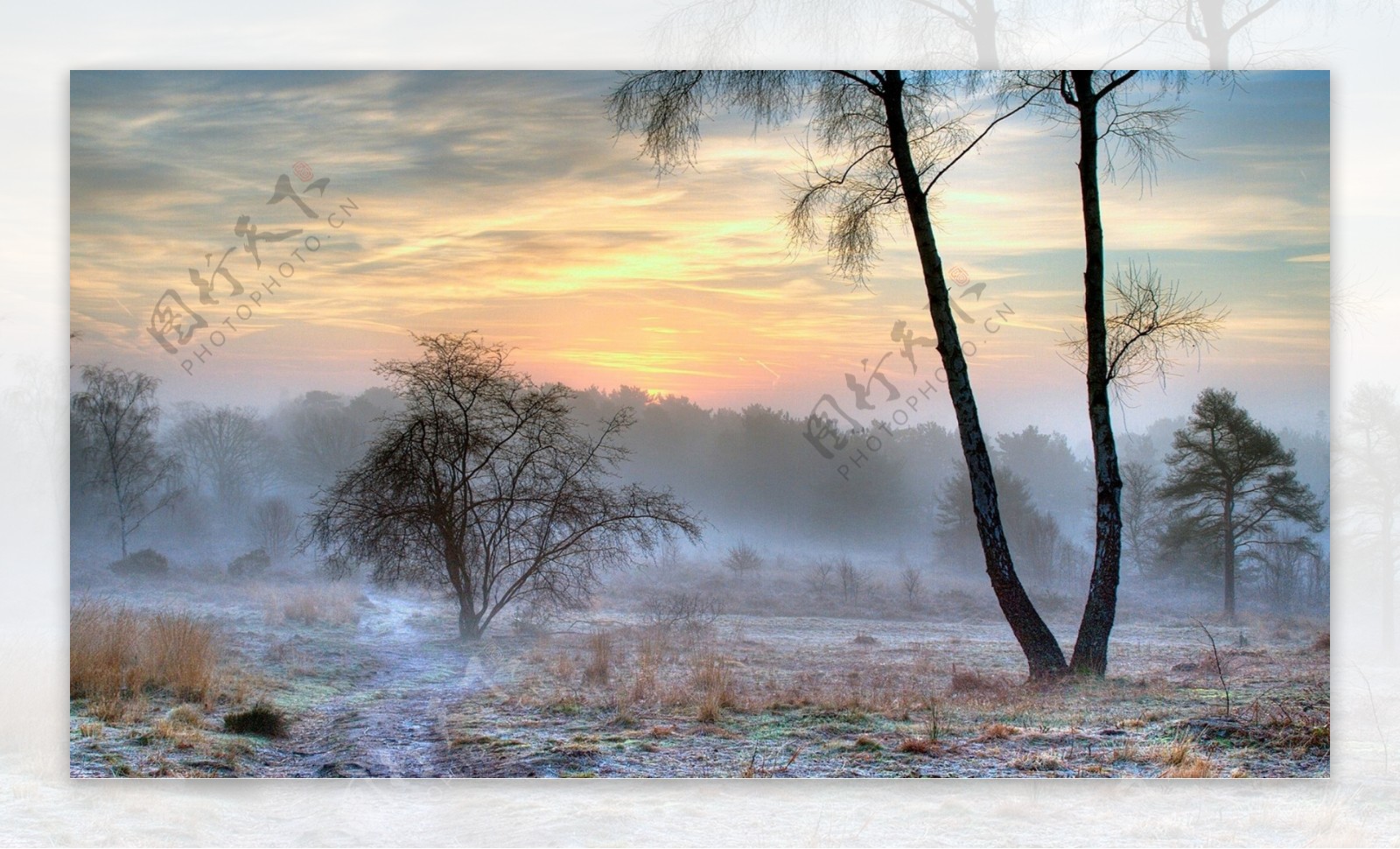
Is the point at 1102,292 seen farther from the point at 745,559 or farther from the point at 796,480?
the point at 745,559

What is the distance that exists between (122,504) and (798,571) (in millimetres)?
3571

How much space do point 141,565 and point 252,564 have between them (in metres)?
0.55

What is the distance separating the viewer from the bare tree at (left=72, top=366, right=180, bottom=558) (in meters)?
6.62

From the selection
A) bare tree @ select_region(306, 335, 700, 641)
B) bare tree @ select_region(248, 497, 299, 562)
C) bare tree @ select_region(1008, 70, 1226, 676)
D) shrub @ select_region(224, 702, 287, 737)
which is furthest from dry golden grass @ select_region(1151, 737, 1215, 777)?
bare tree @ select_region(248, 497, 299, 562)

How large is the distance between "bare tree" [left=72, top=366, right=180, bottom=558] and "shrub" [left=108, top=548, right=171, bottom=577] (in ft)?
0.19

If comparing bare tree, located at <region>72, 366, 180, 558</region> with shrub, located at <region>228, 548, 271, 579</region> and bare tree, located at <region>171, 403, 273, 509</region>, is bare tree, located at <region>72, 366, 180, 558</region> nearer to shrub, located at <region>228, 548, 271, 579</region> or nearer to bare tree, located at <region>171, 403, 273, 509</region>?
bare tree, located at <region>171, 403, 273, 509</region>

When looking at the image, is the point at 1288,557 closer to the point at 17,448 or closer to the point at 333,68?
the point at 333,68

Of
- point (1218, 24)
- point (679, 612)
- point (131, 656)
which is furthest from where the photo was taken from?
point (1218, 24)

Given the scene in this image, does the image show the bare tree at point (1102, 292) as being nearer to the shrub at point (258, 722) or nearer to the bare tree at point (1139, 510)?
the bare tree at point (1139, 510)

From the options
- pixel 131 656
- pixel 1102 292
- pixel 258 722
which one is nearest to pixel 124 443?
pixel 131 656

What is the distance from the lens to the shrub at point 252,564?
264 inches

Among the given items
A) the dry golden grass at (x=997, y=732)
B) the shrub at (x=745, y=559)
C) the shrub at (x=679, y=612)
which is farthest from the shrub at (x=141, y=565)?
the dry golden grass at (x=997, y=732)

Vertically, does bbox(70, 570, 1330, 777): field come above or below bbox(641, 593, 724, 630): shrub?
below

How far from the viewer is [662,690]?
671cm
